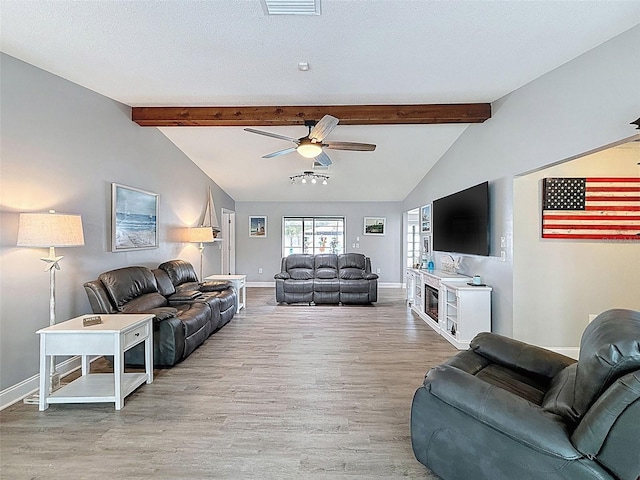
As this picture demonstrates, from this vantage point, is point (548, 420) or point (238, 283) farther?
point (238, 283)

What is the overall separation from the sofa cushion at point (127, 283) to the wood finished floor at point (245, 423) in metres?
0.74

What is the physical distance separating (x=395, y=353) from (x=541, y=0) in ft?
11.4

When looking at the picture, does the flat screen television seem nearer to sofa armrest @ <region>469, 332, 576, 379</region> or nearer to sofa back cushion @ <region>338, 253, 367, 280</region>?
sofa back cushion @ <region>338, 253, 367, 280</region>

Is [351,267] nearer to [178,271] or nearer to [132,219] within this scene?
[178,271]

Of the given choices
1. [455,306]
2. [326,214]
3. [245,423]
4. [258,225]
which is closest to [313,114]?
[455,306]

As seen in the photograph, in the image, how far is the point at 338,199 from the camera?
29.9ft

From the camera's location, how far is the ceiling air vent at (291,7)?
224 centimetres

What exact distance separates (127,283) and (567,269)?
16.6ft

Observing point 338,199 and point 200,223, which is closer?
point 200,223

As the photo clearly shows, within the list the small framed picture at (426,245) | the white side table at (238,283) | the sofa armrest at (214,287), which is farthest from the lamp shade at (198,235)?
the small framed picture at (426,245)

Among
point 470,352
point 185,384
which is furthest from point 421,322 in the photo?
point 185,384

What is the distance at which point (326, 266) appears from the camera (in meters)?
7.63

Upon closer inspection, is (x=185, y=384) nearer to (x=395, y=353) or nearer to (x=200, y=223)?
(x=395, y=353)

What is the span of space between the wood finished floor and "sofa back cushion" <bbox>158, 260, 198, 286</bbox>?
1.42m
